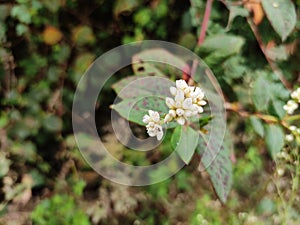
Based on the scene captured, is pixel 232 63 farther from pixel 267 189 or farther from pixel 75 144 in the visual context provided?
pixel 75 144

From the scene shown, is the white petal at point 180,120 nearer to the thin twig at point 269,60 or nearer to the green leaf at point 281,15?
the green leaf at point 281,15

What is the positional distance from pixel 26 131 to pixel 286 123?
0.77m

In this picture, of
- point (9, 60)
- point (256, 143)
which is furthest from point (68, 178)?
point (256, 143)

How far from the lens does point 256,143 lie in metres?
1.70

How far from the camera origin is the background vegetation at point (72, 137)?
157 cm

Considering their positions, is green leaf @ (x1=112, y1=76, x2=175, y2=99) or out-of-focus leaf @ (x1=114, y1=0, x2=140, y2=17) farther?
out-of-focus leaf @ (x1=114, y1=0, x2=140, y2=17)

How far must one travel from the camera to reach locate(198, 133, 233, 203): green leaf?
114 cm

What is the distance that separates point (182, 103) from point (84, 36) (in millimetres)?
799

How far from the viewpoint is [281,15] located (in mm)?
1231

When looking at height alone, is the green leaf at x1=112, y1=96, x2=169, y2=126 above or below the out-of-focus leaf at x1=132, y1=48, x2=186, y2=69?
above

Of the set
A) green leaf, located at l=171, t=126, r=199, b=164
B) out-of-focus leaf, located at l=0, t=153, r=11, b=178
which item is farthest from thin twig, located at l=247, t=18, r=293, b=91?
out-of-focus leaf, located at l=0, t=153, r=11, b=178

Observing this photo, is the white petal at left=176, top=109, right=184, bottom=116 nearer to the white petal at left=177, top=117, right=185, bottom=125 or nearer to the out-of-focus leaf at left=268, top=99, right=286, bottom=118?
the white petal at left=177, top=117, right=185, bottom=125

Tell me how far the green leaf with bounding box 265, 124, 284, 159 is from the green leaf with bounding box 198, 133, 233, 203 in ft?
0.39

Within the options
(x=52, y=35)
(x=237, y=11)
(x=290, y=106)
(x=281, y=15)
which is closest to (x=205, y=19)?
(x=237, y=11)
